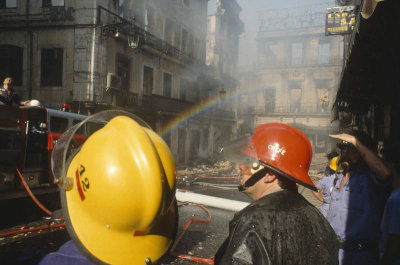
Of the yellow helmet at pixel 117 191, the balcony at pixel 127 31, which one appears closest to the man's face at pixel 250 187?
the yellow helmet at pixel 117 191

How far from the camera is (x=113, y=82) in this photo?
15.4m

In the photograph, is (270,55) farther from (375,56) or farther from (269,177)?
(269,177)

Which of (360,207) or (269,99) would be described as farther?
(269,99)

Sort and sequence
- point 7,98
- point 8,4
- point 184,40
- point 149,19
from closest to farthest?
1. point 7,98
2. point 8,4
3. point 149,19
4. point 184,40

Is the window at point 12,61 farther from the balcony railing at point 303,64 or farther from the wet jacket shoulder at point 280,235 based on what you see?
the balcony railing at point 303,64

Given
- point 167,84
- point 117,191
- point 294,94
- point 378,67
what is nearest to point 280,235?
point 117,191

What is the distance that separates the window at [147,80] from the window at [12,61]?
24.3ft

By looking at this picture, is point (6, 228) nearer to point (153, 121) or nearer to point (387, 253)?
point (387, 253)

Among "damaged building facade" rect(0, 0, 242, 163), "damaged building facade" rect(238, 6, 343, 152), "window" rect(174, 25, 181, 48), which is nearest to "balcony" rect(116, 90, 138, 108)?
"damaged building facade" rect(0, 0, 242, 163)

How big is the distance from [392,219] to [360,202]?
0.55 m

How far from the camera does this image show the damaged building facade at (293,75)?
39.9 meters

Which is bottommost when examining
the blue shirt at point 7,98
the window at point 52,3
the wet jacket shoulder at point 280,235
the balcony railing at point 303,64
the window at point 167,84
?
the wet jacket shoulder at point 280,235

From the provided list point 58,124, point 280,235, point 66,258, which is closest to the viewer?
point 280,235

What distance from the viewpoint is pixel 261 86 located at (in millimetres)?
44062
